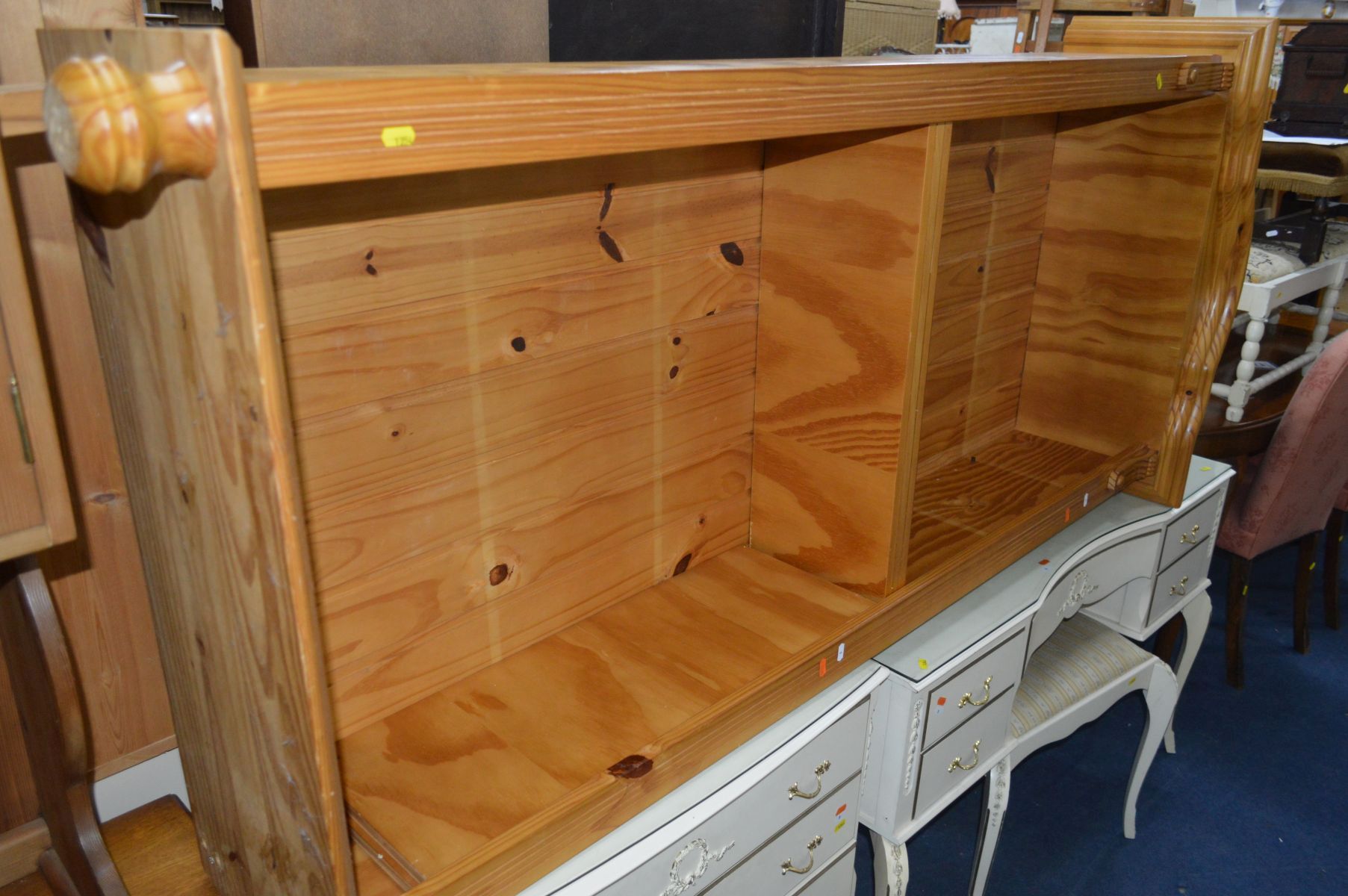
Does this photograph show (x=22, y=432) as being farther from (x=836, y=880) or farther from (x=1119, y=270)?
(x=1119, y=270)

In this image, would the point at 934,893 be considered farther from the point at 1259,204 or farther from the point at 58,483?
the point at 1259,204

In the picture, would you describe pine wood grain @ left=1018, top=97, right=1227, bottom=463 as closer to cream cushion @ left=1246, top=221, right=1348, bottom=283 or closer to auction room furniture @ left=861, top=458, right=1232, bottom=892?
auction room furniture @ left=861, top=458, right=1232, bottom=892

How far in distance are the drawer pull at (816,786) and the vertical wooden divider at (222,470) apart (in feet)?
1.97

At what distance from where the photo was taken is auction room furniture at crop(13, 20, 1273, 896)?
63cm

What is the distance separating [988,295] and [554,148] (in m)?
1.18

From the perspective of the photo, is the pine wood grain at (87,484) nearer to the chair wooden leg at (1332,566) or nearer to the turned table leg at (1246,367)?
the turned table leg at (1246,367)

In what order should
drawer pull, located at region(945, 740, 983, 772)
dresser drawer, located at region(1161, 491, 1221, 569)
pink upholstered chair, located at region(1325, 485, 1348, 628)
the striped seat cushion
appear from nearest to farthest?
drawer pull, located at region(945, 740, 983, 772)
the striped seat cushion
dresser drawer, located at region(1161, 491, 1221, 569)
pink upholstered chair, located at region(1325, 485, 1348, 628)

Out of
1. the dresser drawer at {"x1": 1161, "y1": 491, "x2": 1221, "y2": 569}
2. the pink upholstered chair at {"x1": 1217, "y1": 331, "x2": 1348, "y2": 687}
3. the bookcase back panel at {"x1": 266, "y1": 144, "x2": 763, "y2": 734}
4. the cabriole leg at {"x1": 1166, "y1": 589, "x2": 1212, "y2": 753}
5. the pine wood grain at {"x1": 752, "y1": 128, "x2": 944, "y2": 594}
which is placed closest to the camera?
the bookcase back panel at {"x1": 266, "y1": 144, "x2": 763, "y2": 734}

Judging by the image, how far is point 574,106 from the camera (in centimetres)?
71

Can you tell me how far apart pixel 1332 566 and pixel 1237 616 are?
51cm

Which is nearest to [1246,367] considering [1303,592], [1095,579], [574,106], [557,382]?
[1303,592]

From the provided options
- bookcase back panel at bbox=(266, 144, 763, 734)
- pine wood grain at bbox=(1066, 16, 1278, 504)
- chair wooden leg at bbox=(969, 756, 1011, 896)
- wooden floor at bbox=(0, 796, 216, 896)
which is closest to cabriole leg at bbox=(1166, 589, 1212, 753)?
pine wood grain at bbox=(1066, 16, 1278, 504)

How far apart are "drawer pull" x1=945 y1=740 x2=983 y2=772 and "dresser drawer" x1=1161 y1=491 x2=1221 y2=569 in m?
0.59

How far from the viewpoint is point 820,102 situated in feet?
3.01
